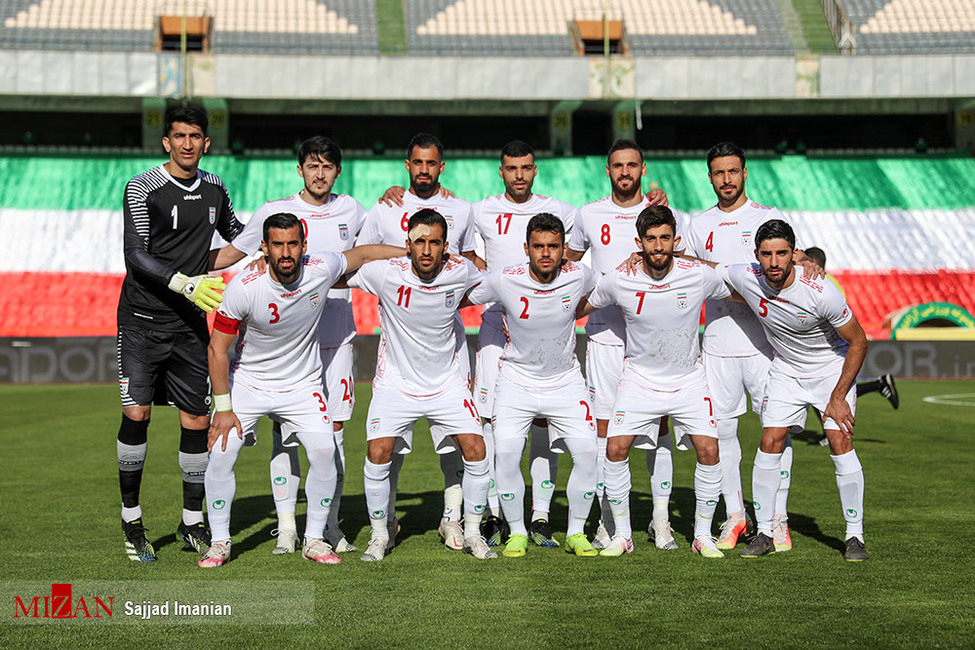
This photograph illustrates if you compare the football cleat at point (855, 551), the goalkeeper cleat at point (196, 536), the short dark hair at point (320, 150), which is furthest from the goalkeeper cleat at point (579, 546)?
the short dark hair at point (320, 150)

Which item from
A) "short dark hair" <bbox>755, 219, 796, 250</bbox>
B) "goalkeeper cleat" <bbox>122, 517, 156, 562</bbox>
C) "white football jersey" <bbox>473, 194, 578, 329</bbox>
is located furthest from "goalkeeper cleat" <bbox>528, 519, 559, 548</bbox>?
"goalkeeper cleat" <bbox>122, 517, 156, 562</bbox>

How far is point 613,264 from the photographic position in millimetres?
6871

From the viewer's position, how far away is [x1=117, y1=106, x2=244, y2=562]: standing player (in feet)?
20.3

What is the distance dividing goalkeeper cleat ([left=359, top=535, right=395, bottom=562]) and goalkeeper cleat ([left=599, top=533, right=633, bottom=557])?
1229 millimetres

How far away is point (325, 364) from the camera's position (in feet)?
21.9

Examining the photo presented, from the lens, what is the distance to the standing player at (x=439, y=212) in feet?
21.9

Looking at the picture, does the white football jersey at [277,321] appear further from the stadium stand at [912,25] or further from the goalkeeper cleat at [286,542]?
the stadium stand at [912,25]

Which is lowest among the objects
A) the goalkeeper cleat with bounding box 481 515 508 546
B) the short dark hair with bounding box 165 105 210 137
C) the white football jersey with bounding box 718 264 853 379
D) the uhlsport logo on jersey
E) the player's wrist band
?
the goalkeeper cleat with bounding box 481 515 508 546

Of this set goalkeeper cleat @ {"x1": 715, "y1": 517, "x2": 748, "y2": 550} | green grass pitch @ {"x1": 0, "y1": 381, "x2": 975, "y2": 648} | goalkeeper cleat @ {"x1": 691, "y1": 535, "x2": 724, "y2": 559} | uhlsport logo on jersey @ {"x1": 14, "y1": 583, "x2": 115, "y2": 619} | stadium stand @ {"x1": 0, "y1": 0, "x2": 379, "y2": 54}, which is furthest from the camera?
stadium stand @ {"x1": 0, "y1": 0, "x2": 379, "y2": 54}

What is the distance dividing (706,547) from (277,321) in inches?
108

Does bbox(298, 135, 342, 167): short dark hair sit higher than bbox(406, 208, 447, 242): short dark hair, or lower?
higher

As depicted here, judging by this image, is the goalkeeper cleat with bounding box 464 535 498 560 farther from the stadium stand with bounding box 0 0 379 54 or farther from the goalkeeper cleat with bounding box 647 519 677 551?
the stadium stand with bounding box 0 0 379 54

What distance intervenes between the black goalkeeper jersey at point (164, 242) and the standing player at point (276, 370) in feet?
1.53

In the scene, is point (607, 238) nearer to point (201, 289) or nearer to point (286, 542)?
point (201, 289)
